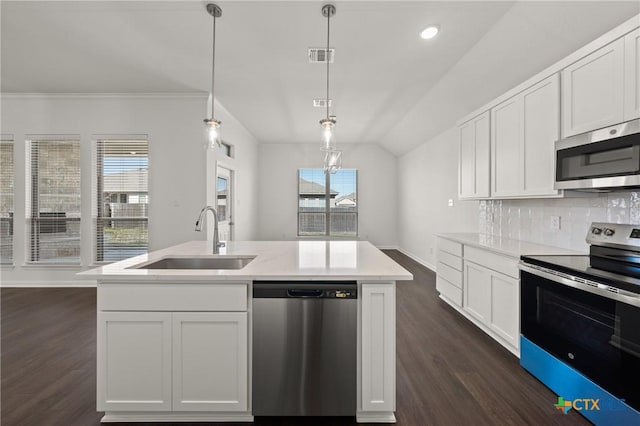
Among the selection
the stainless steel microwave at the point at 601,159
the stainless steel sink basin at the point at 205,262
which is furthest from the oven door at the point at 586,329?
the stainless steel sink basin at the point at 205,262

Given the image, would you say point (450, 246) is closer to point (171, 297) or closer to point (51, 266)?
point (171, 297)

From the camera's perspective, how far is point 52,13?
2.49 m

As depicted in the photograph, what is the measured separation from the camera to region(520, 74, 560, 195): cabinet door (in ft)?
7.12

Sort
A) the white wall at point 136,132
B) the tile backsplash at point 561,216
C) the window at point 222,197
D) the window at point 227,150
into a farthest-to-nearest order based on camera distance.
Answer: the window at point 227,150 < the window at point 222,197 < the white wall at point 136,132 < the tile backsplash at point 561,216

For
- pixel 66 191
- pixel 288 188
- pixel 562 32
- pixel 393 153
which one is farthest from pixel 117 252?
pixel 393 153

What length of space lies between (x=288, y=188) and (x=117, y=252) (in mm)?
4335

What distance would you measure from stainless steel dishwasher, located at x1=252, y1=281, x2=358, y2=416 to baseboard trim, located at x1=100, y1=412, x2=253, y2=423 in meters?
0.19

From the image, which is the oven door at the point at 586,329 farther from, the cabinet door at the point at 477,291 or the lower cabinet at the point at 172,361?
the lower cabinet at the point at 172,361

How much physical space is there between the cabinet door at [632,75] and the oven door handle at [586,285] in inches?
38.1

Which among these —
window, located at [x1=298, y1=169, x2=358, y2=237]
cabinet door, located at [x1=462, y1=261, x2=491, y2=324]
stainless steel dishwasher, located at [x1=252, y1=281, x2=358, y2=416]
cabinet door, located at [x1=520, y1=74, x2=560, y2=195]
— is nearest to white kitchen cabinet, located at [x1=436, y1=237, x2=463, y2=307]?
cabinet door, located at [x1=462, y1=261, x2=491, y2=324]

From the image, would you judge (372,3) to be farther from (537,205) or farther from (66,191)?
(66,191)

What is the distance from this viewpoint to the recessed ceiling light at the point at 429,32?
2591 mm

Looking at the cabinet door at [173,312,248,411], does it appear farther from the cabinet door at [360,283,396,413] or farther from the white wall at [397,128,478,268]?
the white wall at [397,128,478,268]

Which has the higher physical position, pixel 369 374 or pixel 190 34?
→ pixel 190 34
